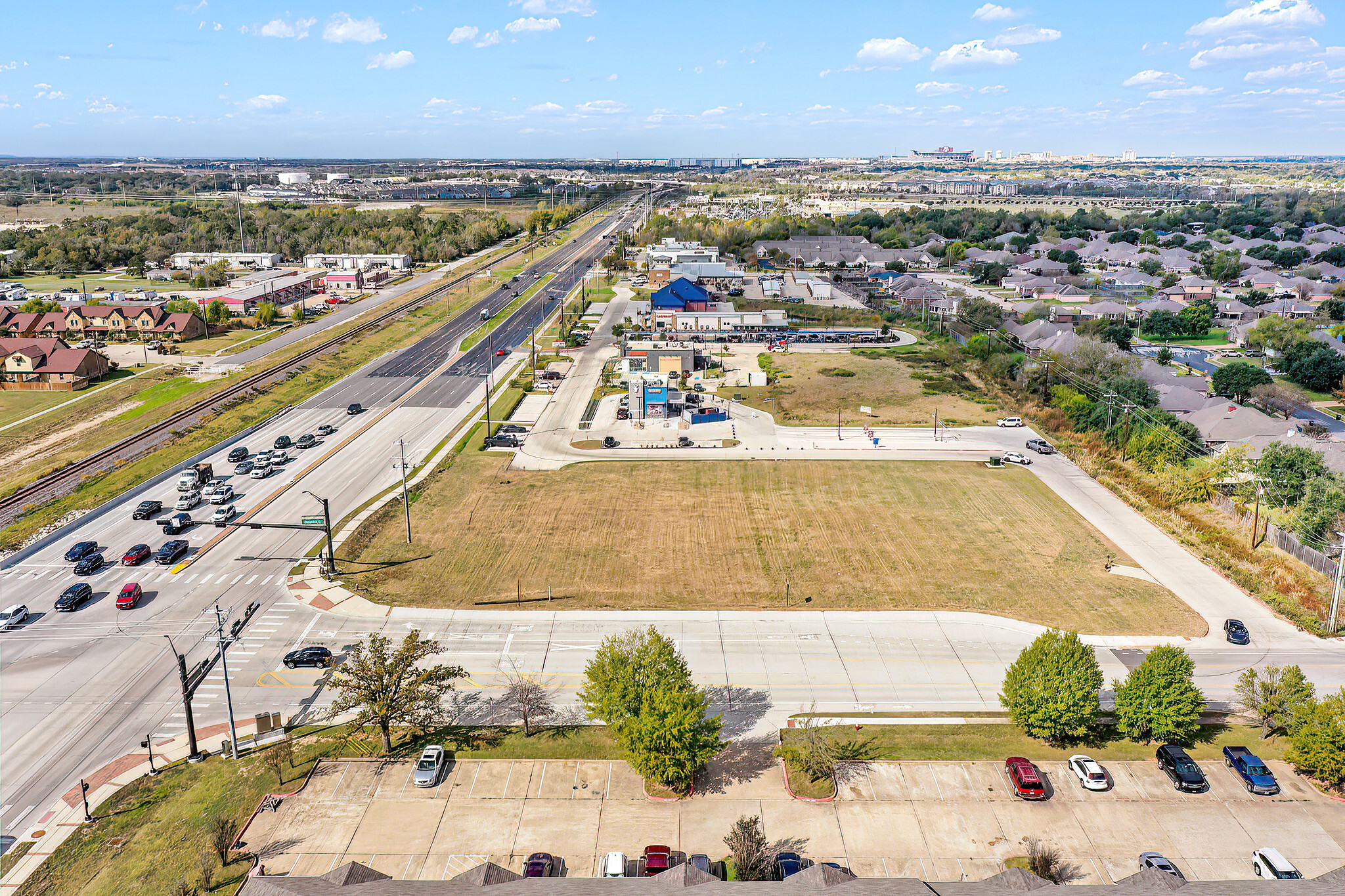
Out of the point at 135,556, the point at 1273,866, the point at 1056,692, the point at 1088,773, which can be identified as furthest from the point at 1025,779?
the point at 135,556

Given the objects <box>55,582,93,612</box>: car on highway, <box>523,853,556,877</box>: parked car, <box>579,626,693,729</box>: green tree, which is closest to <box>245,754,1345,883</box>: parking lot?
<box>523,853,556,877</box>: parked car

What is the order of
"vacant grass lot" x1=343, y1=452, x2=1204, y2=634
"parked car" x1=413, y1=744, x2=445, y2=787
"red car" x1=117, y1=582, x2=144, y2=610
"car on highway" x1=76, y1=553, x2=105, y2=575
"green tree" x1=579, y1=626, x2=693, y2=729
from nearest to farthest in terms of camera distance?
1. "parked car" x1=413, y1=744, x2=445, y2=787
2. "green tree" x1=579, y1=626, x2=693, y2=729
3. "red car" x1=117, y1=582, x2=144, y2=610
4. "vacant grass lot" x1=343, y1=452, x2=1204, y2=634
5. "car on highway" x1=76, y1=553, x2=105, y2=575

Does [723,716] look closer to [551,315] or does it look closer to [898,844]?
[898,844]

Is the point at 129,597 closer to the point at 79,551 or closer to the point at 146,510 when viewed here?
the point at 79,551

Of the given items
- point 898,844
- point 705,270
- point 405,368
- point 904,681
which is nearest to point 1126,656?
point 904,681

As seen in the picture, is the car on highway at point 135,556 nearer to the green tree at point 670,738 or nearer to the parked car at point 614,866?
the green tree at point 670,738

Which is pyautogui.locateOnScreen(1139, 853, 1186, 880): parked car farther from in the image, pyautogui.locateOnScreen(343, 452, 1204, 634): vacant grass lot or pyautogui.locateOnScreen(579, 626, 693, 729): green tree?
pyautogui.locateOnScreen(343, 452, 1204, 634): vacant grass lot
